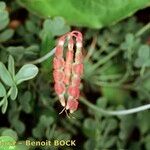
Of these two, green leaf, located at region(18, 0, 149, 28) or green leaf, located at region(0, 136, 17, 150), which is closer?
green leaf, located at region(0, 136, 17, 150)

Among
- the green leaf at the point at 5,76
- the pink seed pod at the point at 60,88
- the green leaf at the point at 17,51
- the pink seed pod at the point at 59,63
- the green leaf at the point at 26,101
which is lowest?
the green leaf at the point at 26,101

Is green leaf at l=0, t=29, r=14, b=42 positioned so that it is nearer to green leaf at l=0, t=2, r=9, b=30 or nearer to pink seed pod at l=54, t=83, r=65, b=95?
green leaf at l=0, t=2, r=9, b=30

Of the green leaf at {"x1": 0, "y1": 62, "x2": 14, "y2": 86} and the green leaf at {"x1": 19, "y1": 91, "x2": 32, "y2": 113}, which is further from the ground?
the green leaf at {"x1": 0, "y1": 62, "x2": 14, "y2": 86}

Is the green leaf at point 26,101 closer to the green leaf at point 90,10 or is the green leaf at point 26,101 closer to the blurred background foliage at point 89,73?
the blurred background foliage at point 89,73

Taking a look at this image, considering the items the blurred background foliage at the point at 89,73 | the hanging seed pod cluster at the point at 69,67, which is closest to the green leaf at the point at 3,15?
the blurred background foliage at the point at 89,73

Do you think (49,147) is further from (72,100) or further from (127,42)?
(127,42)

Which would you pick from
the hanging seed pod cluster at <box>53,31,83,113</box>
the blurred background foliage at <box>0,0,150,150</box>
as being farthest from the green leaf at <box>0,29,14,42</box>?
the hanging seed pod cluster at <box>53,31,83,113</box>

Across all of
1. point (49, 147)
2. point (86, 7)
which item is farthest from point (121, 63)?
point (49, 147)

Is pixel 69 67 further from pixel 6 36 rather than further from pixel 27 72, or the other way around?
pixel 6 36
